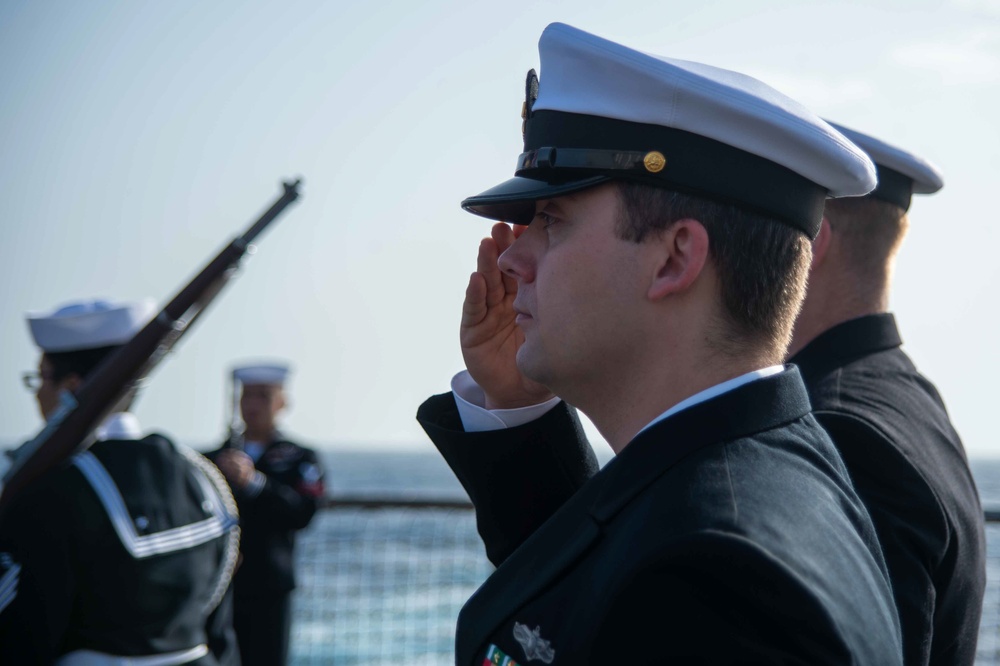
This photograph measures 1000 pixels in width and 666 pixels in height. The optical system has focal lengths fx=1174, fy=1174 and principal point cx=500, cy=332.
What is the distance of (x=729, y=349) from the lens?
6.45 ft

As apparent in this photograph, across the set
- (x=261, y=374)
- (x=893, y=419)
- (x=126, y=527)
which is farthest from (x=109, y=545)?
(x=261, y=374)

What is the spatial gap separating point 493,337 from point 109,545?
2137 millimetres

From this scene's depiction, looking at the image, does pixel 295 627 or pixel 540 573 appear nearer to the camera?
pixel 540 573

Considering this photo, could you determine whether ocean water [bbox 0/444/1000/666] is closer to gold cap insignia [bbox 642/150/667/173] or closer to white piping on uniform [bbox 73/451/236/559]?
white piping on uniform [bbox 73/451/236/559]

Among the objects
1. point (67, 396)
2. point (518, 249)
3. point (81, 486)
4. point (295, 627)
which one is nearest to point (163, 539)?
point (81, 486)

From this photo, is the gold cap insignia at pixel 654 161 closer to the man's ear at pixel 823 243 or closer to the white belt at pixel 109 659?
the man's ear at pixel 823 243

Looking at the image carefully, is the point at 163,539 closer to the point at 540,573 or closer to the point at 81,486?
the point at 81,486

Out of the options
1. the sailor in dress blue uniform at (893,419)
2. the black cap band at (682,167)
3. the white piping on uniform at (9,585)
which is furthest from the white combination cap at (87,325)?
the black cap band at (682,167)

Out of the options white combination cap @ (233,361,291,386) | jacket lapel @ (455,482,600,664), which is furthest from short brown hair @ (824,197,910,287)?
white combination cap @ (233,361,291,386)

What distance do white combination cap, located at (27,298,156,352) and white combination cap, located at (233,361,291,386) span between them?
3.31 m

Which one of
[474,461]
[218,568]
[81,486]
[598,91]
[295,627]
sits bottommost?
[295,627]

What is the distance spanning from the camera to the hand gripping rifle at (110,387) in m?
4.41

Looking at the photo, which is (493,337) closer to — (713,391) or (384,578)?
(713,391)

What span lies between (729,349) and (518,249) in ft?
1.42
